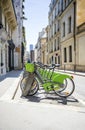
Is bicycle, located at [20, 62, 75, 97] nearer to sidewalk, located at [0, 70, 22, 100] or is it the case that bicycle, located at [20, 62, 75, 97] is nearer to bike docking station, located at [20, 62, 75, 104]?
bike docking station, located at [20, 62, 75, 104]

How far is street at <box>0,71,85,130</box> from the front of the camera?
5172mm

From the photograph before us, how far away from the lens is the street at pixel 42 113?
5.17 meters

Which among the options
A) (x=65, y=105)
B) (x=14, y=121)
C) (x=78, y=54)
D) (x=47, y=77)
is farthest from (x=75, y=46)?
(x=14, y=121)

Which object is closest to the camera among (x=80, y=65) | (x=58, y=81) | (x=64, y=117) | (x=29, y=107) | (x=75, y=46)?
(x=64, y=117)

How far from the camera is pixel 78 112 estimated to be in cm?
647

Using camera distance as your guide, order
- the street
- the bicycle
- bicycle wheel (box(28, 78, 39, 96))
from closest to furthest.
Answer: the street, the bicycle, bicycle wheel (box(28, 78, 39, 96))

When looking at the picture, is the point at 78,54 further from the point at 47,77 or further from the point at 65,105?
the point at 65,105

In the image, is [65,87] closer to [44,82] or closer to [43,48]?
[44,82]

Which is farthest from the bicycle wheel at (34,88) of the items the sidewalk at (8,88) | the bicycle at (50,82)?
the sidewalk at (8,88)

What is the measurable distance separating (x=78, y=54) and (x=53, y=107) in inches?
869

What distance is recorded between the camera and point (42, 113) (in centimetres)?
632

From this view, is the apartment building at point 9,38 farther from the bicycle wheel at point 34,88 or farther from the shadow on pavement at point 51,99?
the shadow on pavement at point 51,99

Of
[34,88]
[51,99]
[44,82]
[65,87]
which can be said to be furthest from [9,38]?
[51,99]

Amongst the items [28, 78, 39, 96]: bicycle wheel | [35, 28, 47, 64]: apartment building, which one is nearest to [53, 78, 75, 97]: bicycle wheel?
[28, 78, 39, 96]: bicycle wheel
